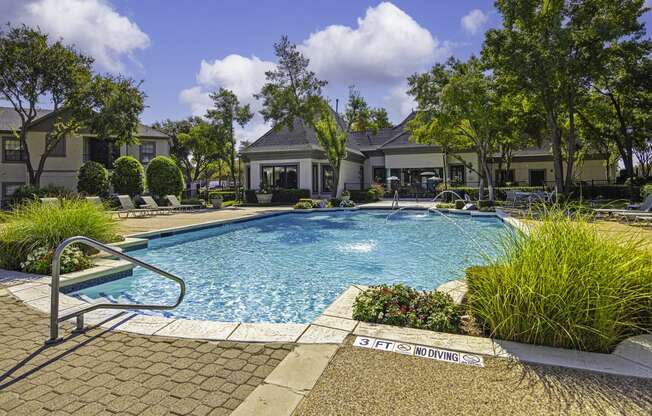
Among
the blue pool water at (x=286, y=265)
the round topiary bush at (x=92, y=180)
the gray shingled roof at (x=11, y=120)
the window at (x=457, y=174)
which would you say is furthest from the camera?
the window at (x=457, y=174)

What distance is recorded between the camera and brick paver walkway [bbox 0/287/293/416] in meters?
2.30

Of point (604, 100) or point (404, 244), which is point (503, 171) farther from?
point (404, 244)

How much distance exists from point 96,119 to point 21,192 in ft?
18.1

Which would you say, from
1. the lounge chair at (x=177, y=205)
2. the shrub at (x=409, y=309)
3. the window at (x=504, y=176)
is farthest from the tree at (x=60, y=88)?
the window at (x=504, y=176)

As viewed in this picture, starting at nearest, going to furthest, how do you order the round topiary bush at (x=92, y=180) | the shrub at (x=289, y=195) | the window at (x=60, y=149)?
1. the round topiary bush at (x=92, y=180)
2. the shrub at (x=289, y=195)
3. the window at (x=60, y=149)

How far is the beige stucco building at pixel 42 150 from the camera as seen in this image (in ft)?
75.2

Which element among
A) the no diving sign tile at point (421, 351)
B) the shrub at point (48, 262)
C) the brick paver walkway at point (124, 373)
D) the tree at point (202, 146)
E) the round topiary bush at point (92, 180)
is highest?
the tree at point (202, 146)

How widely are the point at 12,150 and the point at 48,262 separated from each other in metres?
24.0

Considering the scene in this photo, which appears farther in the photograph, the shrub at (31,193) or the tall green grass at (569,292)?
the shrub at (31,193)

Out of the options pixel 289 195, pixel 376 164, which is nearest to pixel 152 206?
Answer: pixel 289 195

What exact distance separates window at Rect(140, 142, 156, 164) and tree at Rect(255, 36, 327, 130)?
11.4m

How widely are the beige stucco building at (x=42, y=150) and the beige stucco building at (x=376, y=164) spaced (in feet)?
33.6

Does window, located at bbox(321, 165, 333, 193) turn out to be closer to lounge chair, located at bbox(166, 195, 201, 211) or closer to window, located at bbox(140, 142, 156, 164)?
lounge chair, located at bbox(166, 195, 201, 211)

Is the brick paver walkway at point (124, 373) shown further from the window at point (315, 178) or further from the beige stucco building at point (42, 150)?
the beige stucco building at point (42, 150)
